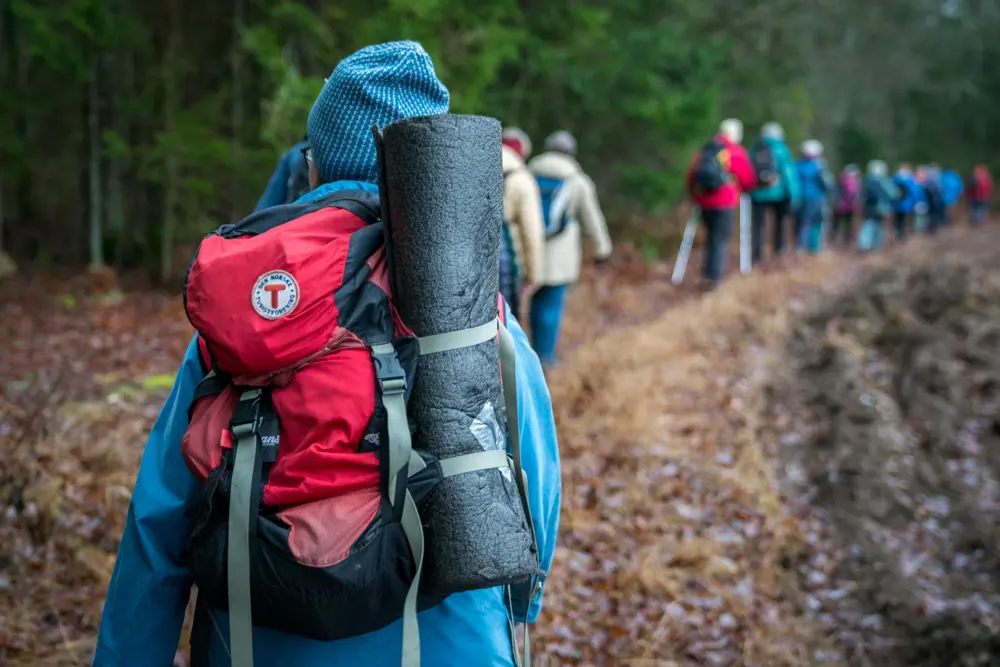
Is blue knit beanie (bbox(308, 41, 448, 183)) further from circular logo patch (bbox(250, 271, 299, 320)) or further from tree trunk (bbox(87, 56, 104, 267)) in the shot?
tree trunk (bbox(87, 56, 104, 267))

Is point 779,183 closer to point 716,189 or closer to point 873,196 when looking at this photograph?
point 716,189

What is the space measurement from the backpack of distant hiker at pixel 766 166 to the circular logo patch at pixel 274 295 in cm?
1320

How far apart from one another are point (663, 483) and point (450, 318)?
510 cm

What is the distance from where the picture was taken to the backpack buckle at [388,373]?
1730mm

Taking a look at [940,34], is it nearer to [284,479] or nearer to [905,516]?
[905,516]

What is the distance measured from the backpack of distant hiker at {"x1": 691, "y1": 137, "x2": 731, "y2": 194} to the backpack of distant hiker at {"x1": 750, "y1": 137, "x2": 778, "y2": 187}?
4.73 feet

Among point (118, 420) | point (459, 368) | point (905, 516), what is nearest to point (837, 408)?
point (905, 516)

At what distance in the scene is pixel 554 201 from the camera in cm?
865

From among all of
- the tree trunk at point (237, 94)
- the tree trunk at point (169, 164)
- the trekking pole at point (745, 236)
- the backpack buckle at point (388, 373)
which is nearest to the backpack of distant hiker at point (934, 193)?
the trekking pole at point (745, 236)

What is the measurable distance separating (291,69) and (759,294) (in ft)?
21.0

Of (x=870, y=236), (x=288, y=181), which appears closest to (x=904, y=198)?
(x=870, y=236)

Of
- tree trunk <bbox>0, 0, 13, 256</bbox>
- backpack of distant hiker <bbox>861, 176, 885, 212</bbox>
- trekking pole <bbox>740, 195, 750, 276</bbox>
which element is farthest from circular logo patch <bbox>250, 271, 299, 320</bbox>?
backpack of distant hiker <bbox>861, 176, 885, 212</bbox>

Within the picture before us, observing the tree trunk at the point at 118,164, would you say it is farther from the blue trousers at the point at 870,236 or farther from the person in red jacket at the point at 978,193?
the person in red jacket at the point at 978,193

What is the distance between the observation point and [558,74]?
14.2 meters
